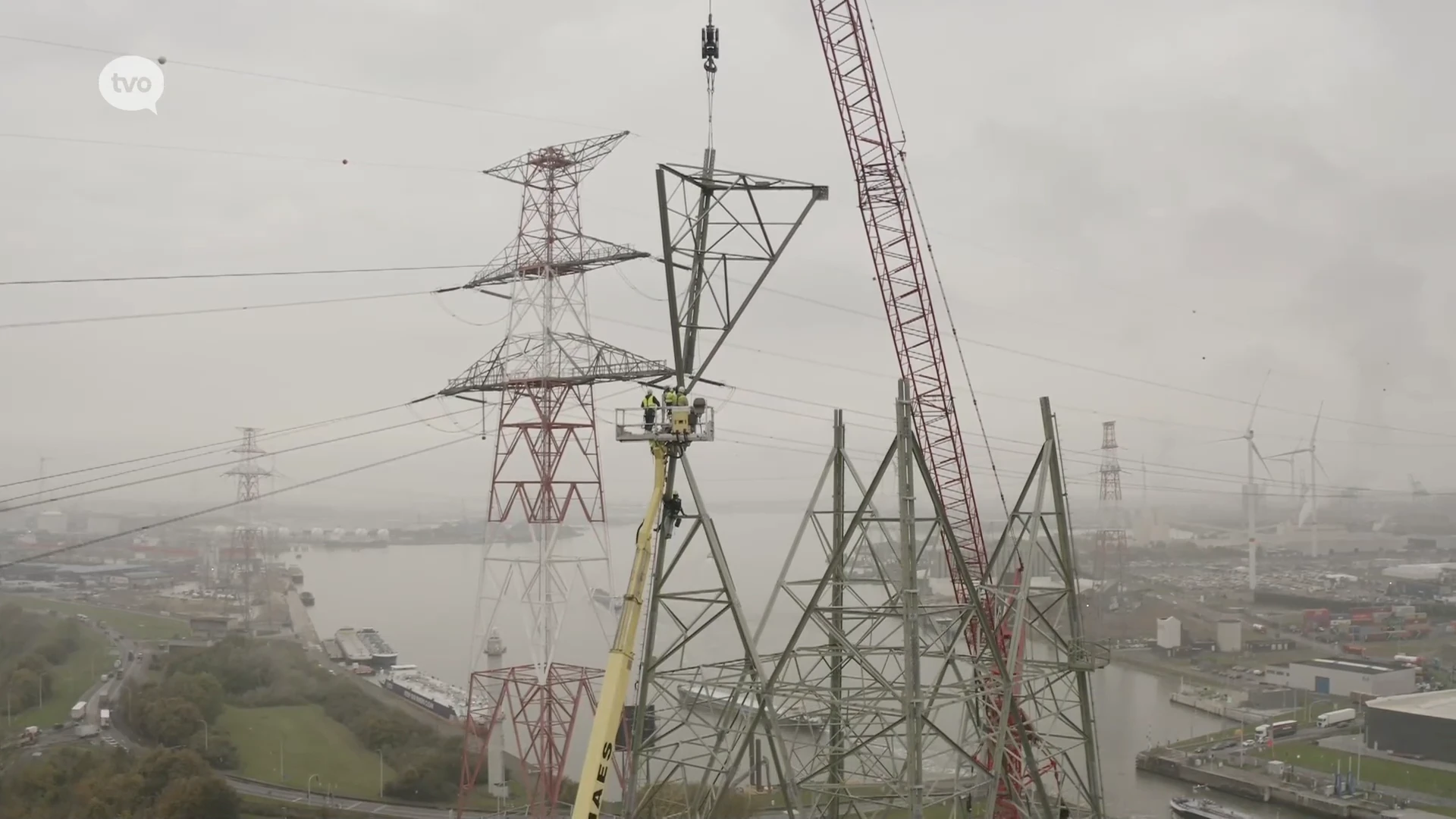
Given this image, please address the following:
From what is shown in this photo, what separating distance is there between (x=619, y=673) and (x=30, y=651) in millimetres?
38081

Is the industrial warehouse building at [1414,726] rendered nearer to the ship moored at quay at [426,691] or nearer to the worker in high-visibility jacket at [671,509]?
the ship moored at quay at [426,691]

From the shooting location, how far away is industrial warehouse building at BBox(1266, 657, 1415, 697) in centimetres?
4647

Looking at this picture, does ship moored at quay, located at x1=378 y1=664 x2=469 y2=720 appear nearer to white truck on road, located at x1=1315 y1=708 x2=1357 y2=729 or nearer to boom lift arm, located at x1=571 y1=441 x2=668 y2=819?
boom lift arm, located at x1=571 y1=441 x2=668 y2=819

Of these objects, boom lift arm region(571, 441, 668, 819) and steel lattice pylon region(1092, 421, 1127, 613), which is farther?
steel lattice pylon region(1092, 421, 1127, 613)

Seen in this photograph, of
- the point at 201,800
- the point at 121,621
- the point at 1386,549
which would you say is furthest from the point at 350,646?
the point at 1386,549

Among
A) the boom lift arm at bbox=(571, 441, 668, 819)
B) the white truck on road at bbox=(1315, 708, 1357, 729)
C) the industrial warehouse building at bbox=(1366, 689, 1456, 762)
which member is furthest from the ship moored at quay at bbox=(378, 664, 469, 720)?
the white truck on road at bbox=(1315, 708, 1357, 729)

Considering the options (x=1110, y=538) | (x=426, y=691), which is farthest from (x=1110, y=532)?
(x=426, y=691)

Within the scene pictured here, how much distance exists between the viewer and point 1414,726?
37.1 metres

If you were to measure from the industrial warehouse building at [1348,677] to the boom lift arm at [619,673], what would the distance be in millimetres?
45693

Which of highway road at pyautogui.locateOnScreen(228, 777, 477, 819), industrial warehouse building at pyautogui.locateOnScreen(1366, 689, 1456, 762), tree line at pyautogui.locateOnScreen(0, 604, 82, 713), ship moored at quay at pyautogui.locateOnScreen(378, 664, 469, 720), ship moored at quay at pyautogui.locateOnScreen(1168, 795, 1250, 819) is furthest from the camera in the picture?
ship moored at quay at pyautogui.locateOnScreen(378, 664, 469, 720)

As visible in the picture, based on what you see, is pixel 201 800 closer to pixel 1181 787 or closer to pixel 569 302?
pixel 569 302

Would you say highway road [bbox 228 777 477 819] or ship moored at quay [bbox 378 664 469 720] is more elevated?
ship moored at quay [bbox 378 664 469 720]

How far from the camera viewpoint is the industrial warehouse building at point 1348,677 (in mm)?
46469

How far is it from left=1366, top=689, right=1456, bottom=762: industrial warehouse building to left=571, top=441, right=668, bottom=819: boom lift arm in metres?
35.8
